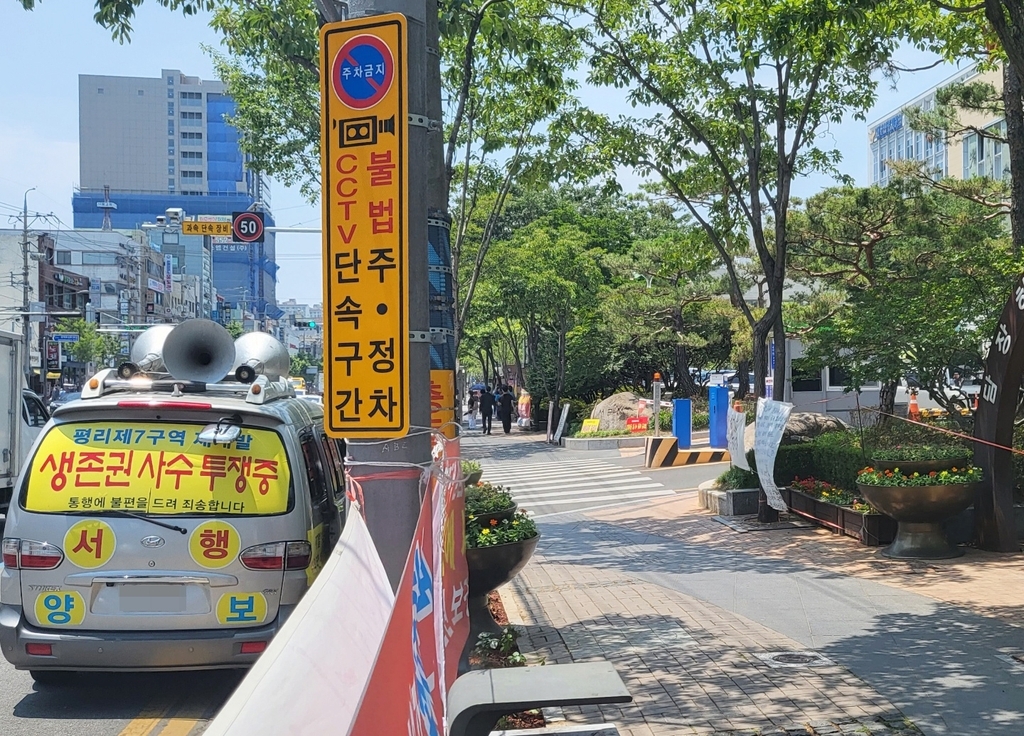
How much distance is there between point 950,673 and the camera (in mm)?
6301

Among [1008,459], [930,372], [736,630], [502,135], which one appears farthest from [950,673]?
[502,135]

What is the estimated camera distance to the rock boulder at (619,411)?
100.0ft

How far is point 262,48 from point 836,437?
10.2 m

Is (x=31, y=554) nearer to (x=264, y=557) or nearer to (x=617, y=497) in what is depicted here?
(x=264, y=557)

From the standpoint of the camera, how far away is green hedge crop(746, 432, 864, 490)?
1312cm

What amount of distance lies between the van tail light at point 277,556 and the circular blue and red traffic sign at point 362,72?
300 centimetres

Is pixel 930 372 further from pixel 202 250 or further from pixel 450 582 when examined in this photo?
pixel 202 250

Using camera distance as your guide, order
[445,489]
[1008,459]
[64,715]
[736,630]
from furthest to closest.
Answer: [1008,459] → [736,630] → [64,715] → [445,489]

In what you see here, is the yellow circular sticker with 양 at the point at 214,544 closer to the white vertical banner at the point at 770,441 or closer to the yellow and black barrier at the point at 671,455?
the white vertical banner at the point at 770,441

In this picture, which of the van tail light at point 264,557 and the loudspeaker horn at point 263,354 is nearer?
the van tail light at point 264,557

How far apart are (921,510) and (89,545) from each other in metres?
8.18

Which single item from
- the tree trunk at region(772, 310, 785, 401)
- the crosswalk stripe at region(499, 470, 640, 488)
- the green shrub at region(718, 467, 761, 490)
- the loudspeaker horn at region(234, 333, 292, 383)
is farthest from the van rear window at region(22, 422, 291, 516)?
the crosswalk stripe at region(499, 470, 640, 488)

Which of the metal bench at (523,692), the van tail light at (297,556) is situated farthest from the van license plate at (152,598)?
the metal bench at (523,692)

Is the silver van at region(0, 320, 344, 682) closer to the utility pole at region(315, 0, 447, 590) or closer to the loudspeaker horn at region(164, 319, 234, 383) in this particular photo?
the loudspeaker horn at region(164, 319, 234, 383)
